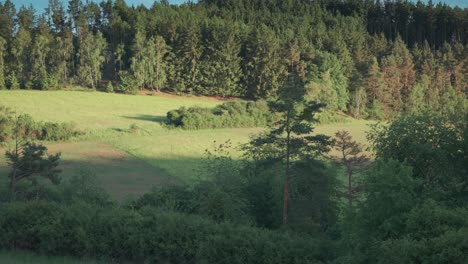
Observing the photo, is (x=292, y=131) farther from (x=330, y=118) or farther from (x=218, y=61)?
(x=218, y=61)

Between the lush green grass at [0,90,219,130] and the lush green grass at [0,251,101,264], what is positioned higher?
the lush green grass at [0,90,219,130]

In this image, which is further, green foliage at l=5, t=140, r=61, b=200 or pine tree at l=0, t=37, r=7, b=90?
pine tree at l=0, t=37, r=7, b=90

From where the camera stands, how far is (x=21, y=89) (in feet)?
236

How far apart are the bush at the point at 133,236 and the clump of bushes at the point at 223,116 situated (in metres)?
38.2

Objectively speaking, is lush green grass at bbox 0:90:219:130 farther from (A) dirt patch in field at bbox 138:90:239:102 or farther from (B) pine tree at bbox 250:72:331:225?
(B) pine tree at bbox 250:72:331:225

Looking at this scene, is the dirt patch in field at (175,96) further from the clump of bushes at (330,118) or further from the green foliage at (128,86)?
the clump of bushes at (330,118)

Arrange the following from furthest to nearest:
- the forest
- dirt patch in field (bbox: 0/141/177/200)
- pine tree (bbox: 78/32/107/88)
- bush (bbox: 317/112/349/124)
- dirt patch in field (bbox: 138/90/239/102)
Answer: pine tree (bbox: 78/32/107/88) → dirt patch in field (bbox: 138/90/239/102) → bush (bbox: 317/112/349/124) → dirt patch in field (bbox: 0/141/177/200) → the forest

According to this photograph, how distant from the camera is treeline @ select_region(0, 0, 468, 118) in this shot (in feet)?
249

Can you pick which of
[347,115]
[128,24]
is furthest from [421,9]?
[128,24]

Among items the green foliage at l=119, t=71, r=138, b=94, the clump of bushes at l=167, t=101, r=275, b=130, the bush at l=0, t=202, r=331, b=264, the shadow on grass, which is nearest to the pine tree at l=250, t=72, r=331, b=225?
the bush at l=0, t=202, r=331, b=264

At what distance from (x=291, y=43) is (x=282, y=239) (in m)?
71.3

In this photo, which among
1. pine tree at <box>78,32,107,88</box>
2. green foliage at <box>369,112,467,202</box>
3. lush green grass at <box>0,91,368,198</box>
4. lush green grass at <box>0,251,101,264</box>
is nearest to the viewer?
lush green grass at <box>0,251,101,264</box>

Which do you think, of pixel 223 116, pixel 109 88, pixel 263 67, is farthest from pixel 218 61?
pixel 223 116

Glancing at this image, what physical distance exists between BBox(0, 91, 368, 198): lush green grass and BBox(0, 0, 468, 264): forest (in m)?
0.30
